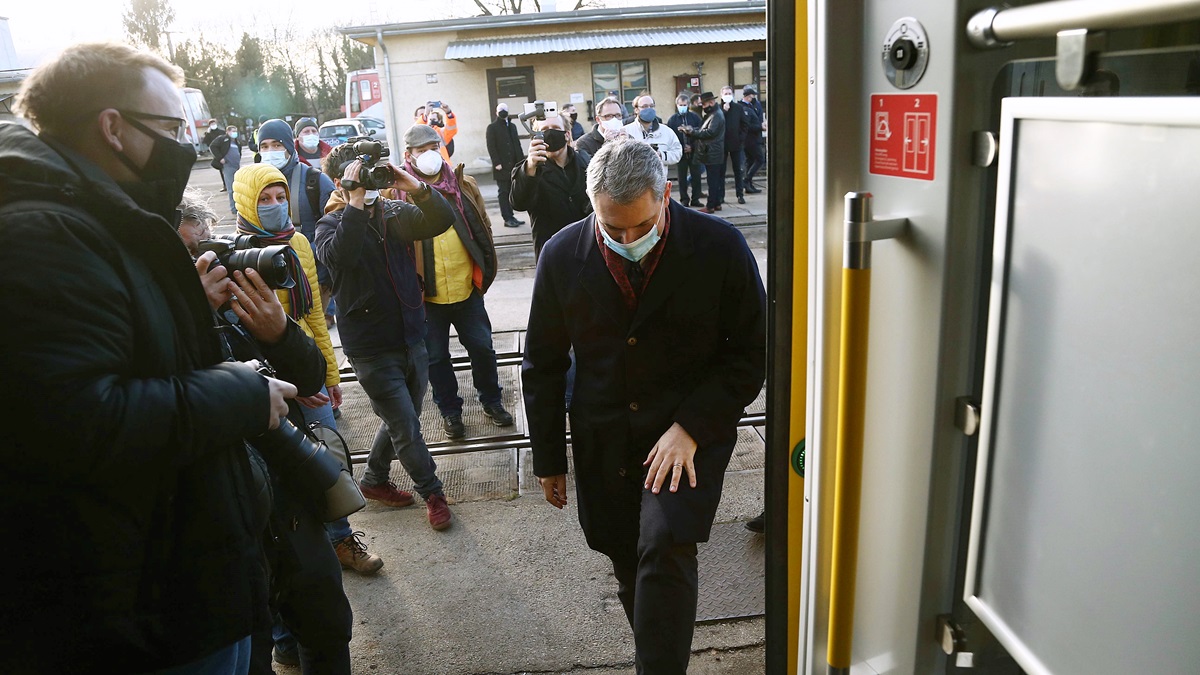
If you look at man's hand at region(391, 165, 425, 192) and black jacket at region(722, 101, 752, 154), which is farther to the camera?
black jacket at region(722, 101, 752, 154)

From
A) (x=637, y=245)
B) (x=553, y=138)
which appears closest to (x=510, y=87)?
(x=553, y=138)

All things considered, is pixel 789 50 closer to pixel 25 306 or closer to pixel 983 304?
pixel 983 304

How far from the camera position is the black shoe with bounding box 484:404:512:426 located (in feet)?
17.8

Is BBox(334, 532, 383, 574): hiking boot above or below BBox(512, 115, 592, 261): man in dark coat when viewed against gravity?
below

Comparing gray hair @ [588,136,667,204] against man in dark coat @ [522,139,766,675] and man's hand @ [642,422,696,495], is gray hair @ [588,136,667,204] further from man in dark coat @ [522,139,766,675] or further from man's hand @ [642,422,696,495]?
man's hand @ [642,422,696,495]

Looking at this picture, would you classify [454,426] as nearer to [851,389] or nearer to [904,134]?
[851,389]

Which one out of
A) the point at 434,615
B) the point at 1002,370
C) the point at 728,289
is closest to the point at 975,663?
the point at 1002,370

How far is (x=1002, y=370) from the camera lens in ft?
3.75

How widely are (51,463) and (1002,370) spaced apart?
1.70m

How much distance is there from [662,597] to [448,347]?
10.1ft

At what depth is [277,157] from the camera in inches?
256

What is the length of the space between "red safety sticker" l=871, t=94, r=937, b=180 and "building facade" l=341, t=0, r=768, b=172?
1810cm

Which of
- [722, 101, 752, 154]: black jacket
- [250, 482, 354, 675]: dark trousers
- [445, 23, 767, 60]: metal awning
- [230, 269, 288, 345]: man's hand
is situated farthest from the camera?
[445, 23, 767, 60]: metal awning

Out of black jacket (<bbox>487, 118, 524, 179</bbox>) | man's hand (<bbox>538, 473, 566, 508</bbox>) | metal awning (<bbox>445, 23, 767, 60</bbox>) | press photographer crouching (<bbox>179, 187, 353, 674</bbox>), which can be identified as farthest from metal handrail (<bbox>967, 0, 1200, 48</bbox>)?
metal awning (<bbox>445, 23, 767, 60</bbox>)
